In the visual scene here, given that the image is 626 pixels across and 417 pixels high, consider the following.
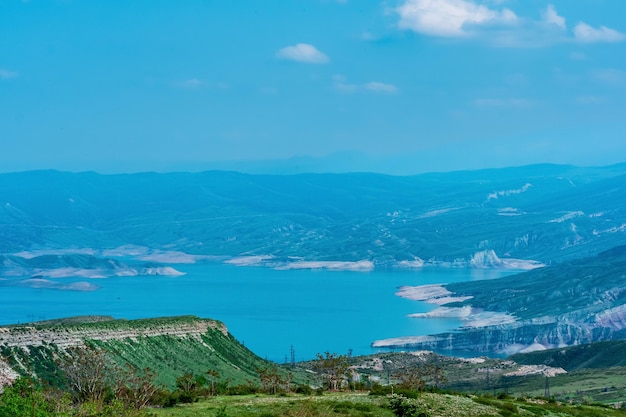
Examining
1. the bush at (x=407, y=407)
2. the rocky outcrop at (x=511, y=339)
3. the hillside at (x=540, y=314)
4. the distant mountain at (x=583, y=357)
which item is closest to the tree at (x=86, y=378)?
the bush at (x=407, y=407)

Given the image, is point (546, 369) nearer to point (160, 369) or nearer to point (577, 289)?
point (160, 369)

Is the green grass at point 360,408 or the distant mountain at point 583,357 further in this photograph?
the distant mountain at point 583,357

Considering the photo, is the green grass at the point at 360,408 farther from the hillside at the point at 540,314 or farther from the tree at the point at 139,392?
the hillside at the point at 540,314

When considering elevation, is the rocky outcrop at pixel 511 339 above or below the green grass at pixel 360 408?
above

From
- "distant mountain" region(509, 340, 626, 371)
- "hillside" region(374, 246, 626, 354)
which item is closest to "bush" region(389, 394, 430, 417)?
"distant mountain" region(509, 340, 626, 371)

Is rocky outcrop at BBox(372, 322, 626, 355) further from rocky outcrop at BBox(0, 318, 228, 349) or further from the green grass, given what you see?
the green grass

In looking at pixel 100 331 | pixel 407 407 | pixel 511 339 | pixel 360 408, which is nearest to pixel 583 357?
pixel 511 339
